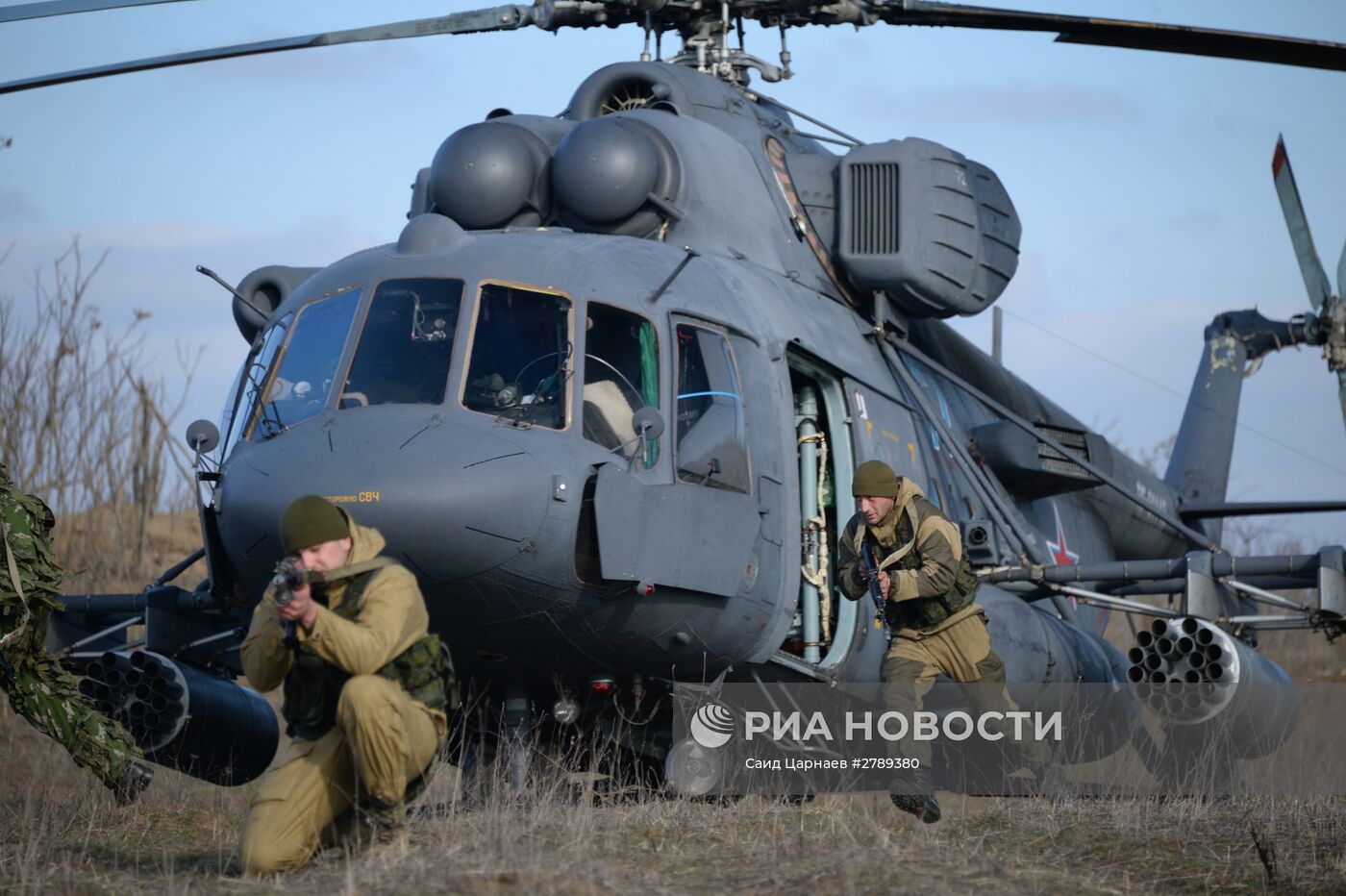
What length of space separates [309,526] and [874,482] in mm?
3311

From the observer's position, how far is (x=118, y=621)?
389 inches

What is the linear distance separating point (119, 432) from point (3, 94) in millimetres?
9332

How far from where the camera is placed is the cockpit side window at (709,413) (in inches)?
306

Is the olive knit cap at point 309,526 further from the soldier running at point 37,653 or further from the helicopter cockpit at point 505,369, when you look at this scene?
the soldier running at point 37,653

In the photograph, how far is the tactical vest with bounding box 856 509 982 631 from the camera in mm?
7781

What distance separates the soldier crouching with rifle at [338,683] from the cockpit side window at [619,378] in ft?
7.20

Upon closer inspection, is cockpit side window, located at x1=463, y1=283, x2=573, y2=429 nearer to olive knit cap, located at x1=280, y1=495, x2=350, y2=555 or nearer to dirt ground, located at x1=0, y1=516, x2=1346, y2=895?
dirt ground, located at x1=0, y1=516, x2=1346, y2=895

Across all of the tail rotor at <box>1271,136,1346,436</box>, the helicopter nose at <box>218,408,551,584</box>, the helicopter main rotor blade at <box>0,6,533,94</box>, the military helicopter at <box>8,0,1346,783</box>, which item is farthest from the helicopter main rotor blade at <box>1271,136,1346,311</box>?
the helicopter nose at <box>218,408,551,584</box>

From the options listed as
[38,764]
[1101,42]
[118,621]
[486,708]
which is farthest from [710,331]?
[38,764]

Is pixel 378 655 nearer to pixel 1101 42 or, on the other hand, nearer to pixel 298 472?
pixel 298 472

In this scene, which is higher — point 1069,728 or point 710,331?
point 710,331

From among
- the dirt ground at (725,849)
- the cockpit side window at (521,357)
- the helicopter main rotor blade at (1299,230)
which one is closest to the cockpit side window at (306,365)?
the cockpit side window at (521,357)

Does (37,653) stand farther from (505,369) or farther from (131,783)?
(505,369)

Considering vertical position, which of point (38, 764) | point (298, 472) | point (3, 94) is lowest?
point (38, 764)
